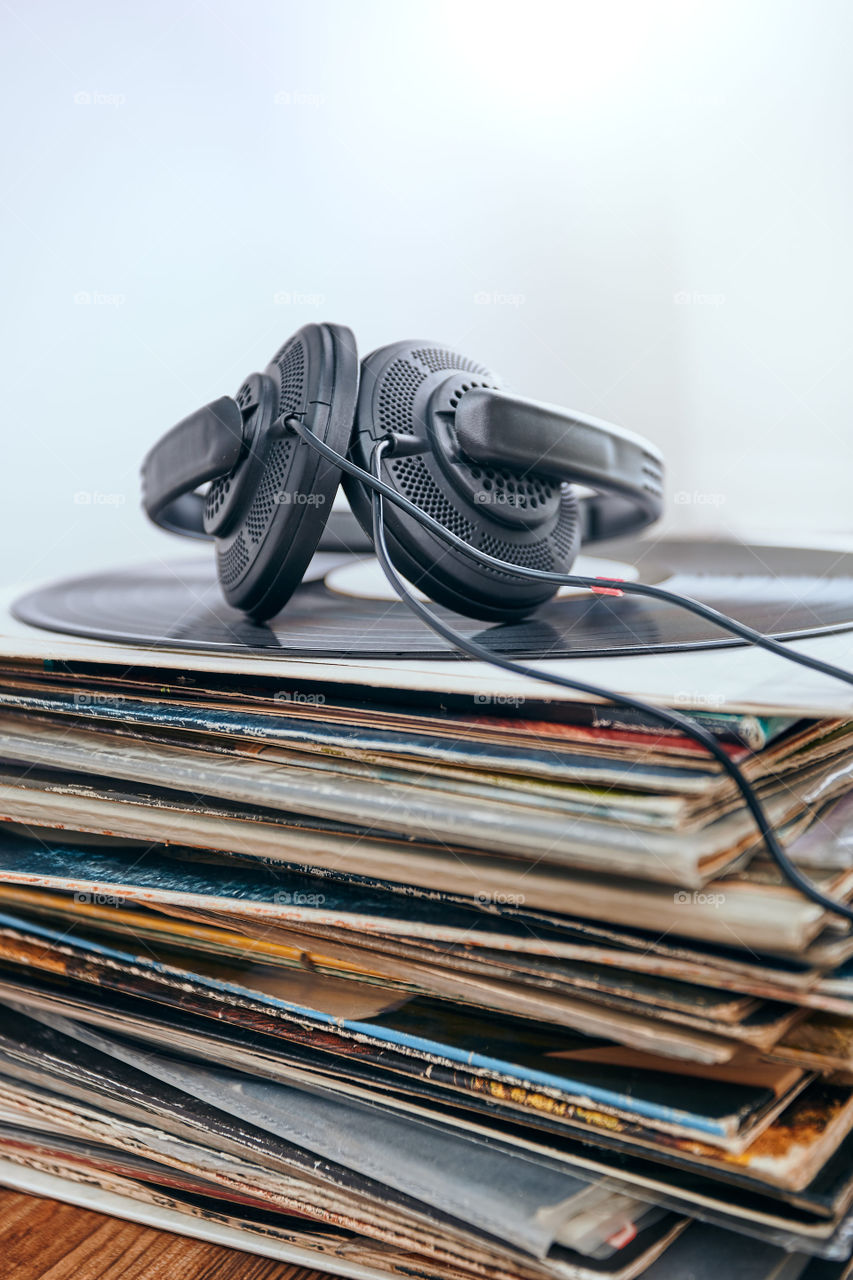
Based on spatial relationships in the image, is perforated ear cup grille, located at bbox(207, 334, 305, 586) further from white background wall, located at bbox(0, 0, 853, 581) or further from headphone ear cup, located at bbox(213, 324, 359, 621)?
white background wall, located at bbox(0, 0, 853, 581)

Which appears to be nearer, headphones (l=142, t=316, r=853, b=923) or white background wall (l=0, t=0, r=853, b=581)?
headphones (l=142, t=316, r=853, b=923)

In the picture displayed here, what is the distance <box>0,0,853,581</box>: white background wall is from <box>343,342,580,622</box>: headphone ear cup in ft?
1.59

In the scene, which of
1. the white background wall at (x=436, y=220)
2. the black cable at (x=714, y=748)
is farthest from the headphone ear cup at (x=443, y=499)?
the white background wall at (x=436, y=220)

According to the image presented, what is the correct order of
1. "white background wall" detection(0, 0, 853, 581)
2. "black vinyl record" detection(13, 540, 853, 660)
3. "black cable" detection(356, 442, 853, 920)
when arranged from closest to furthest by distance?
"black cable" detection(356, 442, 853, 920), "black vinyl record" detection(13, 540, 853, 660), "white background wall" detection(0, 0, 853, 581)

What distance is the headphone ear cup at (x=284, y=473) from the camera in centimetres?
47

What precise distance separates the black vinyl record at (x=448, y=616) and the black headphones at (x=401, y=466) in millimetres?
27

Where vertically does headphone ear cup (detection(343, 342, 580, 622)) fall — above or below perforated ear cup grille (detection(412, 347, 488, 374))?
below

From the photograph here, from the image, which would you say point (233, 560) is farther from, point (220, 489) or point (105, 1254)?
point (105, 1254)

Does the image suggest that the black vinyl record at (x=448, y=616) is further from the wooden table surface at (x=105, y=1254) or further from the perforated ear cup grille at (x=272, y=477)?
the wooden table surface at (x=105, y=1254)

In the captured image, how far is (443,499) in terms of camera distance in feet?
1.55

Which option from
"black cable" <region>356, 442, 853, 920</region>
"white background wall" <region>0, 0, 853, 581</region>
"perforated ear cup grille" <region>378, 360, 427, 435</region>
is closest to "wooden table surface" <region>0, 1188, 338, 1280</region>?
"black cable" <region>356, 442, 853, 920</region>

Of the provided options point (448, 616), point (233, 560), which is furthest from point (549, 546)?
point (233, 560)

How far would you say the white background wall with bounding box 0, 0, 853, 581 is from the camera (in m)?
0.94

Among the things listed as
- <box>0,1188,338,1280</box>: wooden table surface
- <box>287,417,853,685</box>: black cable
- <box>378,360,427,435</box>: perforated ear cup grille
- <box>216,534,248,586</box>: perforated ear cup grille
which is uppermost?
<box>378,360,427,435</box>: perforated ear cup grille
